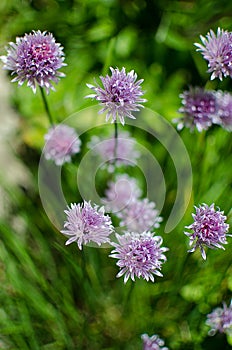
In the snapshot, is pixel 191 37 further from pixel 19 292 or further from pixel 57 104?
pixel 19 292

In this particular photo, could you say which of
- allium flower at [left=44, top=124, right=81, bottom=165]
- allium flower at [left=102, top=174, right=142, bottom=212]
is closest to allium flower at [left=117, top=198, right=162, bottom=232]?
allium flower at [left=102, top=174, right=142, bottom=212]

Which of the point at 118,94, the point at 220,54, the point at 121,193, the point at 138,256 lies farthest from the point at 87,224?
the point at 121,193

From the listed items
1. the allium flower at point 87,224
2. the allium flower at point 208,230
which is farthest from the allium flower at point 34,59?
the allium flower at point 208,230

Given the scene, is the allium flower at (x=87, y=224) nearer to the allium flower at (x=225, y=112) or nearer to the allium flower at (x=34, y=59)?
the allium flower at (x=34, y=59)

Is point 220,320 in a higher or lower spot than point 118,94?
lower

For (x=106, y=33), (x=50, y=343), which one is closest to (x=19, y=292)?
(x=50, y=343)

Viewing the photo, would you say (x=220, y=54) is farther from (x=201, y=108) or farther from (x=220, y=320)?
(x=220, y=320)

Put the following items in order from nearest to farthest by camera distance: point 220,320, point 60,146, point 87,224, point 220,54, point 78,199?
point 87,224
point 220,54
point 220,320
point 60,146
point 78,199
